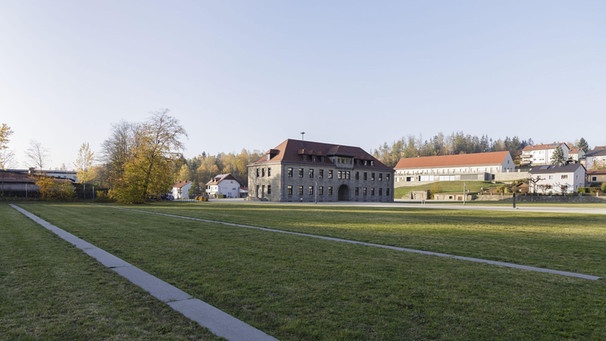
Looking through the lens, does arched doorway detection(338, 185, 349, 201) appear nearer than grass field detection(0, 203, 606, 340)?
No

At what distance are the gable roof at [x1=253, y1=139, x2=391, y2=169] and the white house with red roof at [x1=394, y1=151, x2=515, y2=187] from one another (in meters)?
50.7

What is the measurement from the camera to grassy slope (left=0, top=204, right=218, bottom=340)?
4449 millimetres

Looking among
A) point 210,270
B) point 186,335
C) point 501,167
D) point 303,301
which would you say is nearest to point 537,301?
point 303,301

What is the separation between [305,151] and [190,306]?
5782cm

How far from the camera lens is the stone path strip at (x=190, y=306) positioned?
4445 millimetres

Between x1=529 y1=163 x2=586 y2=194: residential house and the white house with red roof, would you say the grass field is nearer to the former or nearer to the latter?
x1=529 y1=163 x2=586 y2=194: residential house

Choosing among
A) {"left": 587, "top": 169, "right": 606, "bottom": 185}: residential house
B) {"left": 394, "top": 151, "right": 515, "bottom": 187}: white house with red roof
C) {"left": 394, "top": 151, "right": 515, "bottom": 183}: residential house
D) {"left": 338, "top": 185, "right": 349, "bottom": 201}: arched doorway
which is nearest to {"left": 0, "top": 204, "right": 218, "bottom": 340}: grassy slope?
{"left": 338, "top": 185, "right": 349, "bottom": 201}: arched doorway

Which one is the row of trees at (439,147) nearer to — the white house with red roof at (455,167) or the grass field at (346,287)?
the white house with red roof at (455,167)

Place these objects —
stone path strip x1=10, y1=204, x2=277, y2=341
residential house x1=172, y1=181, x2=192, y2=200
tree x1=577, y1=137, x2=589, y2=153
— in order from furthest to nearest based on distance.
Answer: tree x1=577, y1=137, x2=589, y2=153 < residential house x1=172, y1=181, x2=192, y2=200 < stone path strip x1=10, y1=204, x2=277, y2=341

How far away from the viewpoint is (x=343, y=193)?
226ft

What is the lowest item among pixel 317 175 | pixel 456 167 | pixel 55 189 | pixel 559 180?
Answer: pixel 55 189

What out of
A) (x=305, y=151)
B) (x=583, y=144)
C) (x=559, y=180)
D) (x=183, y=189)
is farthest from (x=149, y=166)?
(x=583, y=144)

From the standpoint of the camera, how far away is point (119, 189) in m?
42.9

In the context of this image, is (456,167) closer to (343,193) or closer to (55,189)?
(343,193)
